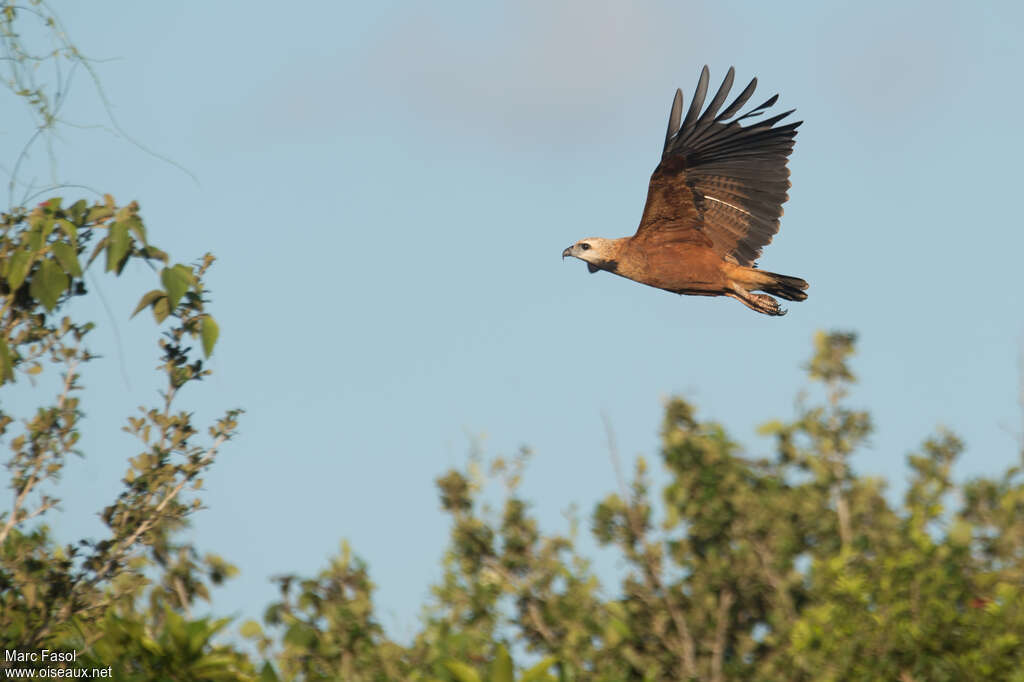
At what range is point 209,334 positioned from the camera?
186 inches

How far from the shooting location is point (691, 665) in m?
10.6

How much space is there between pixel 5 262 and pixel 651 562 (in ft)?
25.5

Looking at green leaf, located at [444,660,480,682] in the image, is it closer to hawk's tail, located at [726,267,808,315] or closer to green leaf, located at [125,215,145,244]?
green leaf, located at [125,215,145,244]

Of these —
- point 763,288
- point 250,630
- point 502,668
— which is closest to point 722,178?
point 763,288

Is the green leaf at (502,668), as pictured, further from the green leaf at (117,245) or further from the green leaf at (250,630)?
the green leaf at (250,630)

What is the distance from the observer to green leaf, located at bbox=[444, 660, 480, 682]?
5070 millimetres

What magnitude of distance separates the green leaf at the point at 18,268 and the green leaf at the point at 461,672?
225 cm

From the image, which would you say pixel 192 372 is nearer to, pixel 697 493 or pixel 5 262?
pixel 5 262

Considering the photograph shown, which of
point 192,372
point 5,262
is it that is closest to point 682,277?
point 192,372

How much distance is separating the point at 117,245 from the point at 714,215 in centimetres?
561

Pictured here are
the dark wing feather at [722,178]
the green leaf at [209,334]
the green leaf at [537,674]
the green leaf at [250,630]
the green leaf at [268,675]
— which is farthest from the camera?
the dark wing feather at [722,178]

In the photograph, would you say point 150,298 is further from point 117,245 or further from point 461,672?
point 461,672

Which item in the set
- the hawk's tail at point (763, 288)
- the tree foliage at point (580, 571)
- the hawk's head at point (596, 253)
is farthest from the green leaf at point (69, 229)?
the hawk's tail at point (763, 288)

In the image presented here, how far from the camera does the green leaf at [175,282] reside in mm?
4520
